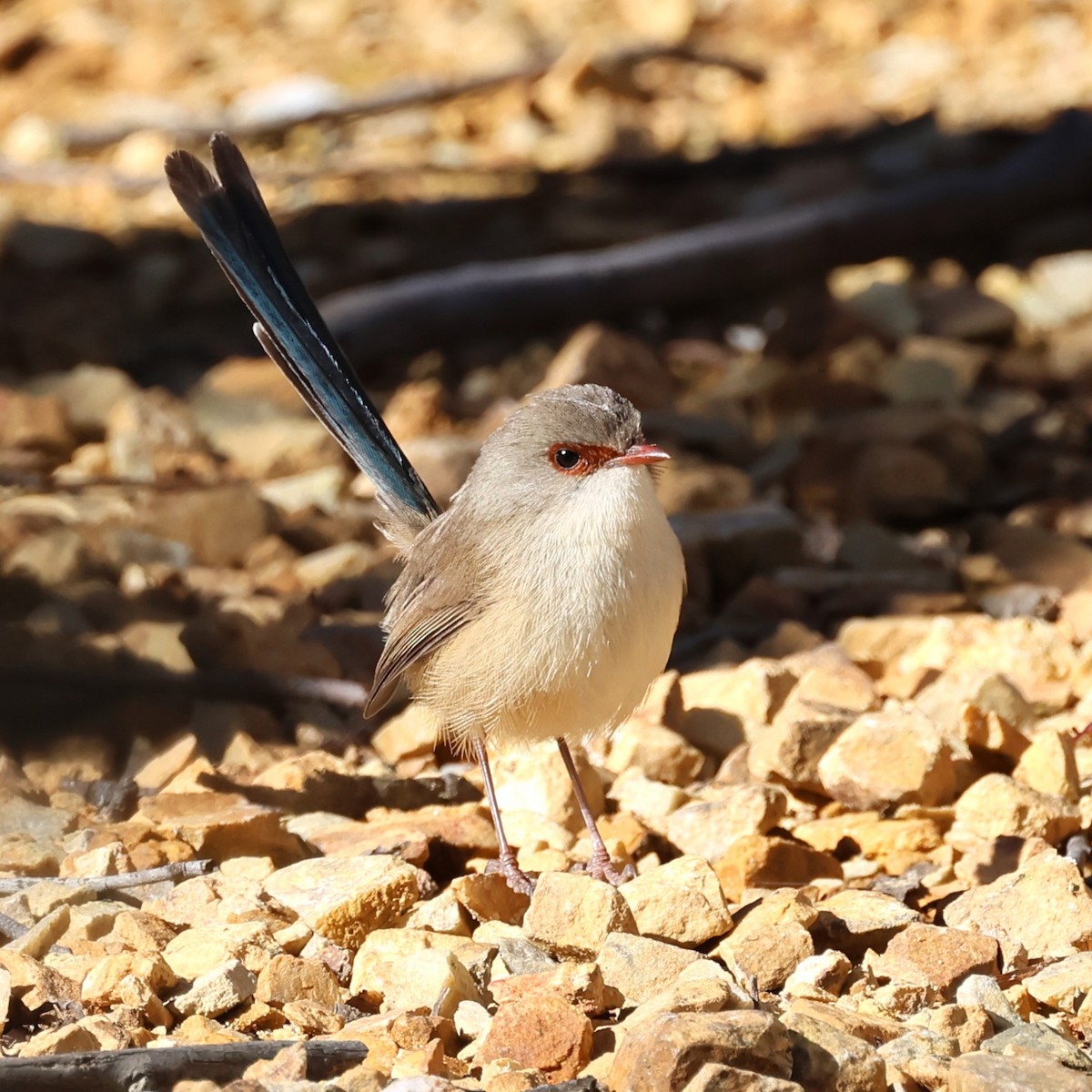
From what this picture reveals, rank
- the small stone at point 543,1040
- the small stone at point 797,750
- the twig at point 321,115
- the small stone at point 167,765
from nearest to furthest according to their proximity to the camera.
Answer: the small stone at point 543,1040 → the small stone at point 797,750 → the small stone at point 167,765 → the twig at point 321,115

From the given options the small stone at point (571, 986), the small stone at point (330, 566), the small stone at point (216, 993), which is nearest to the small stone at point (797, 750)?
the small stone at point (571, 986)

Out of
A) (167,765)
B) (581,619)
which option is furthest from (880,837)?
(167,765)

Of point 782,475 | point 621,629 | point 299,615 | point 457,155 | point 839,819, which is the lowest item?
point 839,819

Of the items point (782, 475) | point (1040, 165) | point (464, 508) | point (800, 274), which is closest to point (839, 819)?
point (464, 508)

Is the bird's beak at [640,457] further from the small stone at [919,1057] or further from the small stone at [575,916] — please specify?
the small stone at [919,1057]

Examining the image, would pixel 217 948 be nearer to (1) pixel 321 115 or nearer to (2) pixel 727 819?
(2) pixel 727 819

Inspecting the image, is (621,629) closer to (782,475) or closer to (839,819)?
(839,819)

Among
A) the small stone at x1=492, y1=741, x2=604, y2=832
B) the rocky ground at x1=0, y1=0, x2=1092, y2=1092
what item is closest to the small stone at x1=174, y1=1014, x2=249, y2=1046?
the rocky ground at x1=0, y1=0, x2=1092, y2=1092
